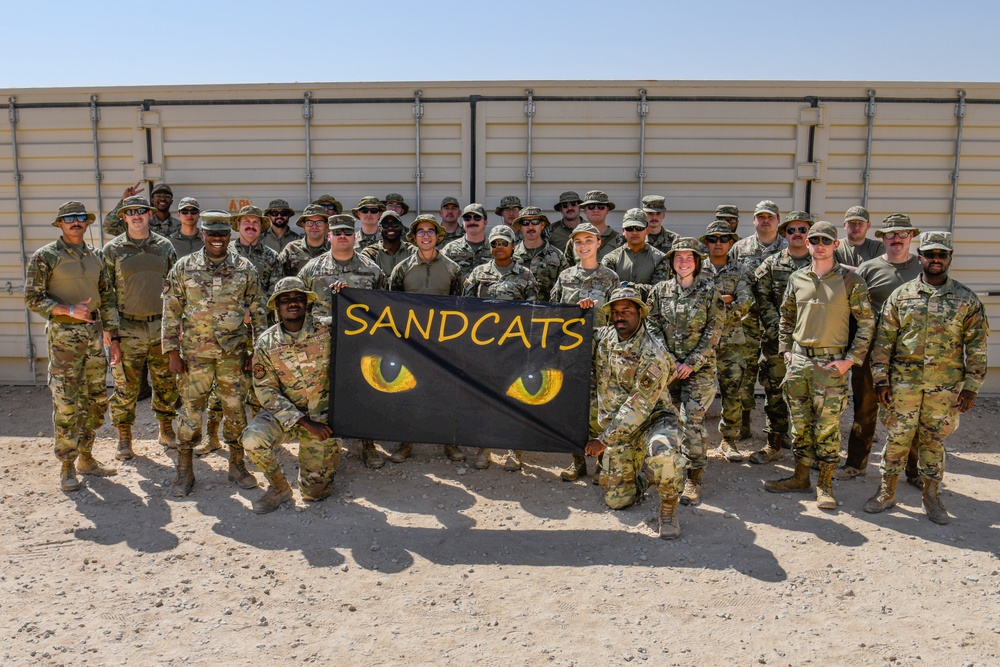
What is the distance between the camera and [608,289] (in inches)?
231

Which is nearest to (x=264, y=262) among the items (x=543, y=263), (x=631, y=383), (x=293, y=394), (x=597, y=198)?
(x=293, y=394)

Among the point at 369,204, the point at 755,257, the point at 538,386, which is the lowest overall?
the point at 538,386

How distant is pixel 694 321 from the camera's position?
18.4 feet

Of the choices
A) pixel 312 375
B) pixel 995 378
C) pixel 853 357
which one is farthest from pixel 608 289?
pixel 995 378

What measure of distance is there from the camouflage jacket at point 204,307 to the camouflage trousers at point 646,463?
298cm

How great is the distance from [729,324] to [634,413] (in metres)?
1.42

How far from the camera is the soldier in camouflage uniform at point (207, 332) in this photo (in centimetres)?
570

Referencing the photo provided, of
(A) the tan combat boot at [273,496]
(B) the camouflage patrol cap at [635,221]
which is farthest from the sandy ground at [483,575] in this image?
(B) the camouflage patrol cap at [635,221]

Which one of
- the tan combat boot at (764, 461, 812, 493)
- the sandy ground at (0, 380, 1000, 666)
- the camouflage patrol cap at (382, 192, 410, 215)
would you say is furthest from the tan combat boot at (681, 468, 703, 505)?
the camouflage patrol cap at (382, 192, 410, 215)

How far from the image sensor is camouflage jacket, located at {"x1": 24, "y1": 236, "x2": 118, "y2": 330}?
5.72 metres

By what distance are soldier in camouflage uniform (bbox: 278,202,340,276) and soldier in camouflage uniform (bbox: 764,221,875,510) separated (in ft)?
13.5

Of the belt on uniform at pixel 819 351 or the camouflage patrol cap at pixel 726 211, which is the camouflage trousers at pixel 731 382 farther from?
the camouflage patrol cap at pixel 726 211

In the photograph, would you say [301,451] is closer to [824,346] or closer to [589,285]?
[589,285]

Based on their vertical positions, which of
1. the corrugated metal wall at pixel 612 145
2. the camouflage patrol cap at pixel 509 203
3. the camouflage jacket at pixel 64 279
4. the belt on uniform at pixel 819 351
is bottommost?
the belt on uniform at pixel 819 351
